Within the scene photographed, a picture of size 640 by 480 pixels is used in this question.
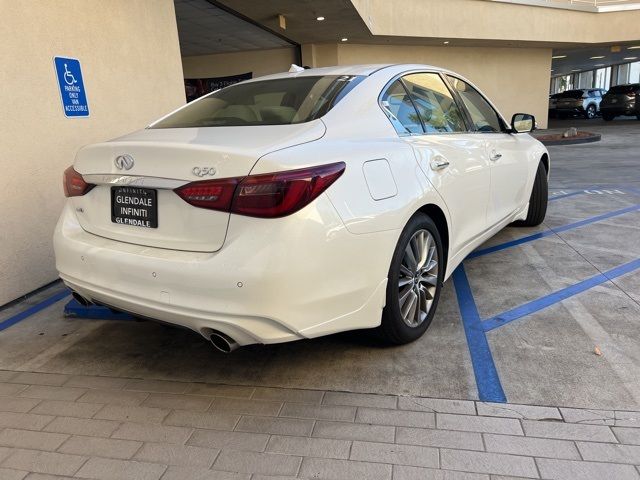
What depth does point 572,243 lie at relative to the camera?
5.18 metres

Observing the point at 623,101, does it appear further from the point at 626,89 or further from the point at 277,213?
the point at 277,213

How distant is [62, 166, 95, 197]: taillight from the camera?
289 cm

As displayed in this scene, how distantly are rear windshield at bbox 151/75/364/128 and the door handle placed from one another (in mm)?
681

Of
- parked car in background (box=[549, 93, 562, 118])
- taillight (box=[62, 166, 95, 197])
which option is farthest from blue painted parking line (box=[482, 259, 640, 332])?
parked car in background (box=[549, 93, 562, 118])

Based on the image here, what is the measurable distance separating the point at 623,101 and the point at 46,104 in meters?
25.8

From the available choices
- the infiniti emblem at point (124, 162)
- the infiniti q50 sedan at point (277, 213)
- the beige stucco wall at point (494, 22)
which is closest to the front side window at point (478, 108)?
the infiniti q50 sedan at point (277, 213)

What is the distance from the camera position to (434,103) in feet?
12.5

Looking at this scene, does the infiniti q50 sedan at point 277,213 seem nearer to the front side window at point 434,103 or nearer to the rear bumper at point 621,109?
the front side window at point 434,103

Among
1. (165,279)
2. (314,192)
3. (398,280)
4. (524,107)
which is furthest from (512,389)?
(524,107)

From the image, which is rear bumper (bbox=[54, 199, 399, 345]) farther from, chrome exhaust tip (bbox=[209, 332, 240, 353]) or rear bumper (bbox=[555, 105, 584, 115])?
rear bumper (bbox=[555, 105, 584, 115])

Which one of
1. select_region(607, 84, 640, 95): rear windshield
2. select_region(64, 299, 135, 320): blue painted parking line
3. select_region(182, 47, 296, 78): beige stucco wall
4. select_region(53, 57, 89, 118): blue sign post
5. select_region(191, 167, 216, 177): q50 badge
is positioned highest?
select_region(182, 47, 296, 78): beige stucco wall

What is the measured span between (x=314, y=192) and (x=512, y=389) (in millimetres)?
1462

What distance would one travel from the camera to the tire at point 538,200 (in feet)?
18.3

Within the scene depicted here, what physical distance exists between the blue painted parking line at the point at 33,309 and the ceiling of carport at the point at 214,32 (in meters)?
8.32
